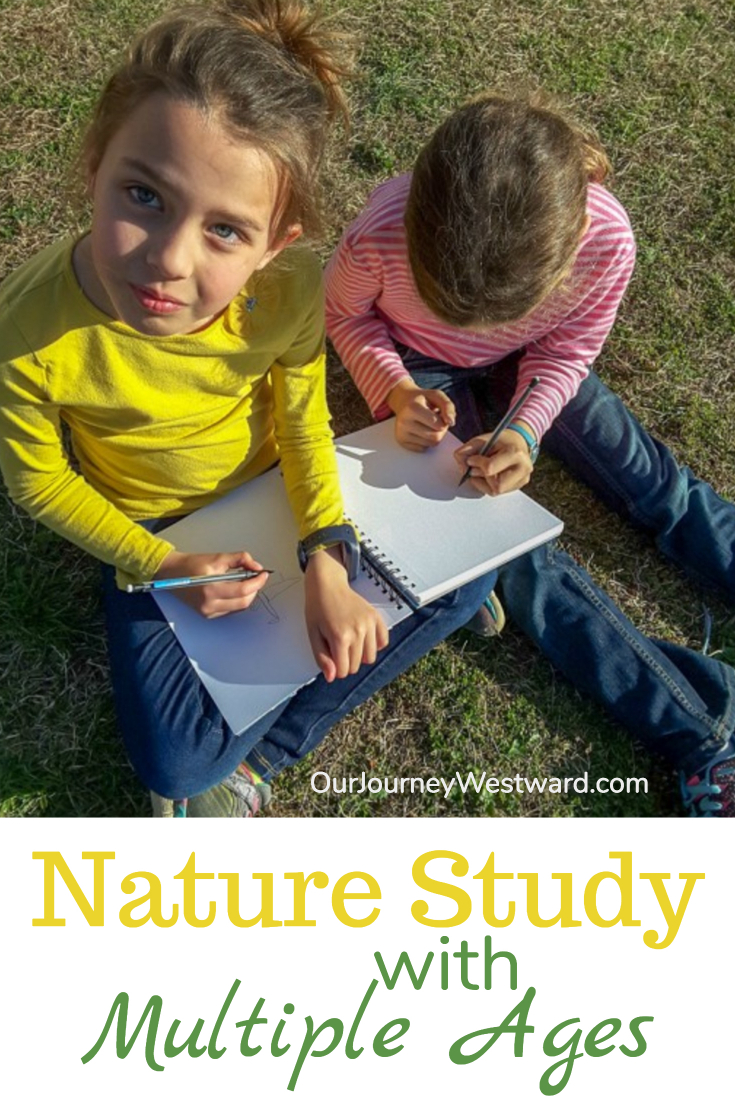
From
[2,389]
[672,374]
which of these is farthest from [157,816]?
[672,374]

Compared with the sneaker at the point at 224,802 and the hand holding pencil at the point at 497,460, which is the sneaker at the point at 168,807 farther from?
the hand holding pencil at the point at 497,460

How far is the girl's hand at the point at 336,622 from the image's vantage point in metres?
1.71

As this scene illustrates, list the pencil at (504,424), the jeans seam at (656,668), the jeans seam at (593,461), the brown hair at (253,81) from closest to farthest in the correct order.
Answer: the brown hair at (253,81), the pencil at (504,424), the jeans seam at (656,668), the jeans seam at (593,461)

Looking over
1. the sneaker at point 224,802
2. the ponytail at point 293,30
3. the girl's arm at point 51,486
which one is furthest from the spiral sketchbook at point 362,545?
the ponytail at point 293,30

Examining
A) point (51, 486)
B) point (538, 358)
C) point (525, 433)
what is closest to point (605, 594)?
point (525, 433)

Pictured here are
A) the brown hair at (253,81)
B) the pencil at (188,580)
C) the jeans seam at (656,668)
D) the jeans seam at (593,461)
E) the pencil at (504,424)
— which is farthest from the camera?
the jeans seam at (593,461)

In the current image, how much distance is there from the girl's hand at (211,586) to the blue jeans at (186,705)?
0.11m

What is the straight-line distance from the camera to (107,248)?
1.28 m

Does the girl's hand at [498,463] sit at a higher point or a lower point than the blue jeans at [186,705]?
higher

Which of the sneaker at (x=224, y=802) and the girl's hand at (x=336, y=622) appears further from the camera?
the sneaker at (x=224, y=802)

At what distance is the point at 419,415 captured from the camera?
195 centimetres

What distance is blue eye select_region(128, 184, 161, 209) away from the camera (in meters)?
1.25

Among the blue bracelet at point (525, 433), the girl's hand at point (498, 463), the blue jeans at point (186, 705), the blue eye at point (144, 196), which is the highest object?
the blue eye at point (144, 196)

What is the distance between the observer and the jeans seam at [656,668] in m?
2.02
